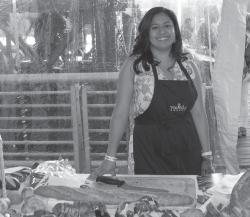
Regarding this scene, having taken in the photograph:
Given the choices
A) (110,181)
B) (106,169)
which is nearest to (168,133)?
(106,169)

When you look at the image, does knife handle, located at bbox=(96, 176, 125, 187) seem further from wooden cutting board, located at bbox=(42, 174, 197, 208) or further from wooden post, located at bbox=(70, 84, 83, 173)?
wooden post, located at bbox=(70, 84, 83, 173)

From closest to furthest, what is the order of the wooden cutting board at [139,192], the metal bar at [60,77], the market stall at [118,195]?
the market stall at [118,195], the wooden cutting board at [139,192], the metal bar at [60,77]

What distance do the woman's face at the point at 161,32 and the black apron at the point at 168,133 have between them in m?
0.14

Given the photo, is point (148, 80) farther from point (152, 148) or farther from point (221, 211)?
point (221, 211)

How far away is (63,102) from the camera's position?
3.41 metres

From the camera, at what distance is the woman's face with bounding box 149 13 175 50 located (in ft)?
7.50

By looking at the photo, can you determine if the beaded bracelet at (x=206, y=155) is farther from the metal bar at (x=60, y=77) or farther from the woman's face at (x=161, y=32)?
the metal bar at (x=60, y=77)

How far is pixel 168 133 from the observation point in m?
2.34

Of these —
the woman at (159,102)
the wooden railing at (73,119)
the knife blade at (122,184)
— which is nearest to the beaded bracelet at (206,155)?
the woman at (159,102)

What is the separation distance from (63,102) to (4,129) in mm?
493

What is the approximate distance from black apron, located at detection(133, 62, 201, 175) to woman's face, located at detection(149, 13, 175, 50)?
14 cm

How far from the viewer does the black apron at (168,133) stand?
2.33 metres

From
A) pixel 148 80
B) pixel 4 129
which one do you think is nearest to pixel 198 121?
pixel 148 80

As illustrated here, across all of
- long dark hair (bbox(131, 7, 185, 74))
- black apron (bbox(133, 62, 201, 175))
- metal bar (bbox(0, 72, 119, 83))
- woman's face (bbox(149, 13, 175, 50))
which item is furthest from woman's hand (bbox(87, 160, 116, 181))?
metal bar (bbox(0, 72, 119, 83))
